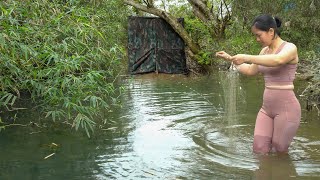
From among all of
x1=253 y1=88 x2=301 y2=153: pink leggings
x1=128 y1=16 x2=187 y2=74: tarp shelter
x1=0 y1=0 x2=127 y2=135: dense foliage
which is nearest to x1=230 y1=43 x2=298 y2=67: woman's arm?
x1=253 y1=88 x2=301 y2=153: pink leggings

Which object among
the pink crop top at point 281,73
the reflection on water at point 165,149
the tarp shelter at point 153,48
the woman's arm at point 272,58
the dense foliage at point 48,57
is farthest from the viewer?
the tarp shelter at point 153,48

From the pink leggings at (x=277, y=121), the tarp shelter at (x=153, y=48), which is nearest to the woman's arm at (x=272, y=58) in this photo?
the pink leggings at (x=277, y=121)

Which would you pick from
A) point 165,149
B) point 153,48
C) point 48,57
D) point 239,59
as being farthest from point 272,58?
point 153,48

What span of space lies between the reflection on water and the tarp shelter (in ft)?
23.4

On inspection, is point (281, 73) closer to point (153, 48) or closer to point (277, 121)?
point (277, 121)

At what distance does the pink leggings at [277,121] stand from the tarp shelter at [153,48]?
35.5 feet

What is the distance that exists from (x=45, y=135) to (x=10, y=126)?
79 centimetres

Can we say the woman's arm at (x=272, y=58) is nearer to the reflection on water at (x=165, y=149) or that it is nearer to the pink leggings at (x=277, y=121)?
the pink leggings at (x=277, y=121)

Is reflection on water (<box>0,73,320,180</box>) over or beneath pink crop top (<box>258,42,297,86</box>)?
beneath

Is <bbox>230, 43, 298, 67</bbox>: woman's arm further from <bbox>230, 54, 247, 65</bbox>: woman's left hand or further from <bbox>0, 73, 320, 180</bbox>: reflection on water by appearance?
<bbox>0, 73, 320, 180</bbox>: reflection on water

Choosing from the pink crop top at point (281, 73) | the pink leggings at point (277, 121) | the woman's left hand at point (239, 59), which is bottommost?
the pink leggings at point (277, 121)

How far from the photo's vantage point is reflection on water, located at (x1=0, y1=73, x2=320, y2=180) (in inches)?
169

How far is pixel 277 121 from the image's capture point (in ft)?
14.1

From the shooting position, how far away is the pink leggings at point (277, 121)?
4242 millimetres
